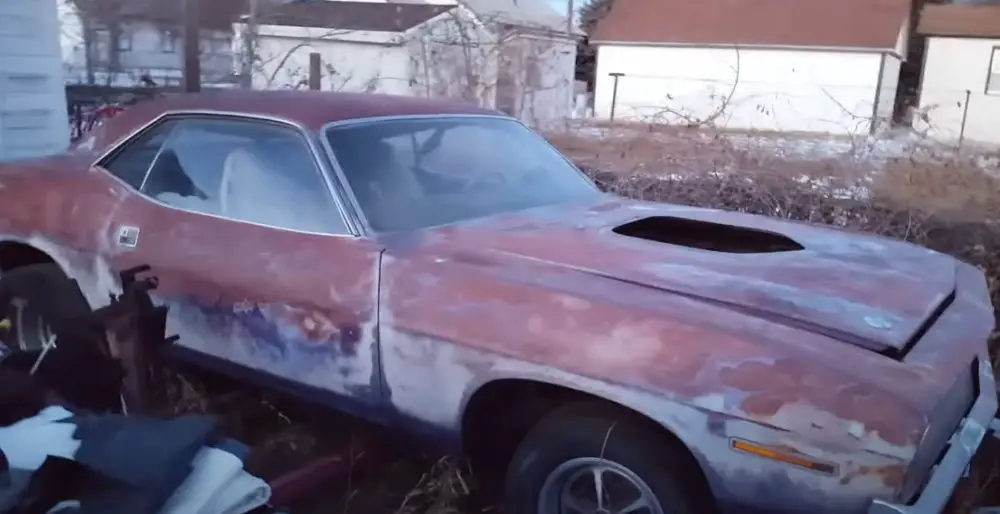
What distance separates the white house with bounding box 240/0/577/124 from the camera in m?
13.6

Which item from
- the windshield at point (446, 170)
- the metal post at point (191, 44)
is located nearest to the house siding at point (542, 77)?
the metal post at point (191, 44)

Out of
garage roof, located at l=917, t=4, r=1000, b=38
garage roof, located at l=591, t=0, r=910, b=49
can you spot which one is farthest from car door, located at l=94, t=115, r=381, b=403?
garage roof, located at l=917, t=4, r=1000, b=38

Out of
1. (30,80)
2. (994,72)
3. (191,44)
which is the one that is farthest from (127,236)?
(994,72)

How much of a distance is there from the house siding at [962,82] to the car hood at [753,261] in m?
21.0

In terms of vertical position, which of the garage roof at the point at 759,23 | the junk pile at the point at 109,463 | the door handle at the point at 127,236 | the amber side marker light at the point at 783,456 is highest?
the garage roof at the point at 759,23

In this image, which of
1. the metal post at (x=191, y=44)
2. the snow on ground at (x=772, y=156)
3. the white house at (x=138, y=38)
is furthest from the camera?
the white house at (x=138, y=38)

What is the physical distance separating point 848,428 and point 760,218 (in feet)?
5.65

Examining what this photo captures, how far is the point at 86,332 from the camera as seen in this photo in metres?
2.92

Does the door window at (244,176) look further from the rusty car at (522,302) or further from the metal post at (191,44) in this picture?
the metal post at (191,44)

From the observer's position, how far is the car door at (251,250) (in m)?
2.86

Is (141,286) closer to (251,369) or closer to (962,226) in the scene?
(251,369)

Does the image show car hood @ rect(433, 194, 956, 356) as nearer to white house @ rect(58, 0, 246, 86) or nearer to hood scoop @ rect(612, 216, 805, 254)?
hood scoop @ rect(612, 216, 805, 254)

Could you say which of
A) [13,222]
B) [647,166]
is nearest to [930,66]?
[647,166]

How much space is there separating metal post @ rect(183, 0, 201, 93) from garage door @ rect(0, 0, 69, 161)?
1.59m
